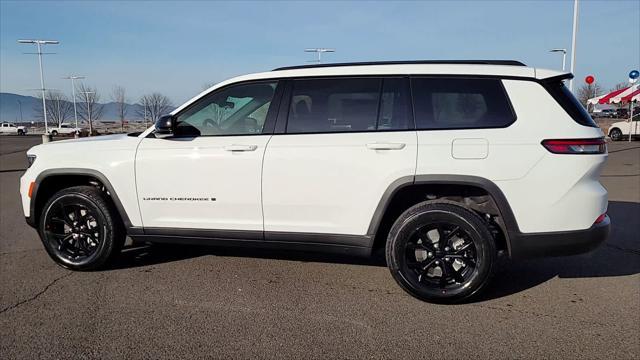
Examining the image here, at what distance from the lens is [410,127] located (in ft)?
12.2

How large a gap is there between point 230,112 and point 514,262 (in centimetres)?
319

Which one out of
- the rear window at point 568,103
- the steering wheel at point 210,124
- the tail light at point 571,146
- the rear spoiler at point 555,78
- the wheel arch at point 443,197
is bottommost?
the wheel arch at point 443,197

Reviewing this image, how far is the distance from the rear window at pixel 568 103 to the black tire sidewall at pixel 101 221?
3933 millimetres

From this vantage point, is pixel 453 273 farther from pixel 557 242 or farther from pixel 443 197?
pixel 557 242

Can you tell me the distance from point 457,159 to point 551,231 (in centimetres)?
87

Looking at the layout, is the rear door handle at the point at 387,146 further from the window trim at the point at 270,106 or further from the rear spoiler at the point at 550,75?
the rear spoiler at the point at 550,75

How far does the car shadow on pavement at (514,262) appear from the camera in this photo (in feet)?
13.8

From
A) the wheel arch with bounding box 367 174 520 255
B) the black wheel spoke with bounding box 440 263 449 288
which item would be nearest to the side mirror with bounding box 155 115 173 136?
the wheel arch with bounding box 367 174 520 255

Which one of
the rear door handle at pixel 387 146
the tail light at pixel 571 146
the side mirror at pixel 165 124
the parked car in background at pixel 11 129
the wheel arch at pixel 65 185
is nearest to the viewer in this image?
the tail light at pixel 571 146

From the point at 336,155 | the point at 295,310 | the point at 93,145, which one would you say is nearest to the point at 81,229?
the point at 93,145

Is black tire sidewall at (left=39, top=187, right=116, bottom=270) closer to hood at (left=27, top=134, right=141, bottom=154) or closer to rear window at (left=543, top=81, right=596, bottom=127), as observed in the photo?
hood at (left=27, top=134, right=141, bottom=154)

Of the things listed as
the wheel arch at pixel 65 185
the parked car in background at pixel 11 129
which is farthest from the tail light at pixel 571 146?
the parked car in background at pixel 11 129

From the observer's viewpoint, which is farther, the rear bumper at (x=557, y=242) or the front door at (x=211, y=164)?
the front door at (x=211, y=164)

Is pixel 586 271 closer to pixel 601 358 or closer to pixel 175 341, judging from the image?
pixel 601 358
